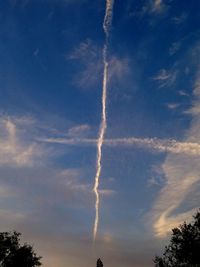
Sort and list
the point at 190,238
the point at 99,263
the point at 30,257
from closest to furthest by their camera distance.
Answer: the point at 190,238 < the point at 99,263 < the point at 30,257

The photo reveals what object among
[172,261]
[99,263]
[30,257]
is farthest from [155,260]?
[30,257]

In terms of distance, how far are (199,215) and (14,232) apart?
49.9 m

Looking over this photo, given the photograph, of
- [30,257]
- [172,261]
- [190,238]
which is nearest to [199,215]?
[190,238]

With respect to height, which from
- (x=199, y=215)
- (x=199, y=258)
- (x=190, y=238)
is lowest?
(x=199, y=258)

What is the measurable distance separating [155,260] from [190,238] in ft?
30.6

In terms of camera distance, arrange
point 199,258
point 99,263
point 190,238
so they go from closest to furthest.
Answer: point 199,258, point 190,238, point 99,263

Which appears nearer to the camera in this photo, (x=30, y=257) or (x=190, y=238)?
(x=190, y=238)

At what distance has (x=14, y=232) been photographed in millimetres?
96375

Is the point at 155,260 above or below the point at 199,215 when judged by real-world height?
below

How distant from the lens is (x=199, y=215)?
7469cm

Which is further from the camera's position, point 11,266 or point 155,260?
point 11,266

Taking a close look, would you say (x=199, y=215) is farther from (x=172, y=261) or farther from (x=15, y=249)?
(x=15, y=249)

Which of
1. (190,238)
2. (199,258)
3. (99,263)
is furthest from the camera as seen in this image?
(99,263)

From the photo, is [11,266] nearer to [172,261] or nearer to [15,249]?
[15,249]
